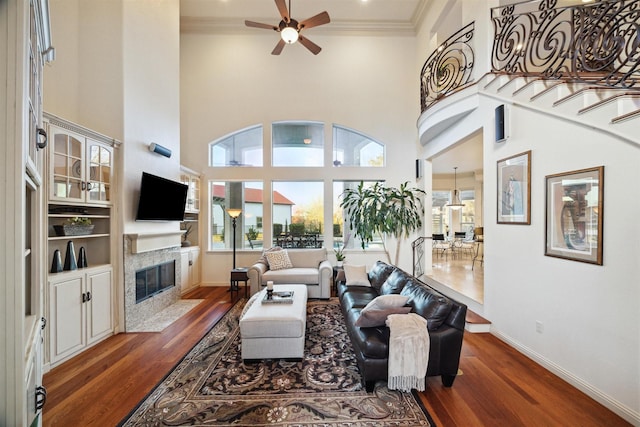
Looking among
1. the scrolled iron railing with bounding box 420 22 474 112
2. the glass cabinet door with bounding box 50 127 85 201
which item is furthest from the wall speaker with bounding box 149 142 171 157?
the scrolled iron railing with bounding box 420 22 474 112

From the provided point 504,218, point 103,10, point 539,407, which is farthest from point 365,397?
point 103,10

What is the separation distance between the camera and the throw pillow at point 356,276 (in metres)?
4.05

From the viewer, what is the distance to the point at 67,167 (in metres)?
2.98

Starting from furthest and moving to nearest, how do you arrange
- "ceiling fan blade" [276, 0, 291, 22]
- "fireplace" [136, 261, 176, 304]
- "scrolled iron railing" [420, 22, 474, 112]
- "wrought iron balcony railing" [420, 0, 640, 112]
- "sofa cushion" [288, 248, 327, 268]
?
"sofa cushion" [288, 248, 327, 268] → "scrolled iron railing" [420, 22, 474, 112] → "fireplace" [136, 261, 176, 304] → "ceiling fan blade" [276, 0, 291, 22] → "wrought iron balcony railing" [420, 0, 640, 112]

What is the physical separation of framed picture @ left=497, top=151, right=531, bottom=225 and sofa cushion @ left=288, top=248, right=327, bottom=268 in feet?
10.6

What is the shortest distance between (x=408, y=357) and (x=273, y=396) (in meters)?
1.20

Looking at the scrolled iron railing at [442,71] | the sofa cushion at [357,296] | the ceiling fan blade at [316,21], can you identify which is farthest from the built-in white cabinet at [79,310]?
the scrolled iron railing at [442,71]

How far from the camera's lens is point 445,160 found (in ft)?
22.8

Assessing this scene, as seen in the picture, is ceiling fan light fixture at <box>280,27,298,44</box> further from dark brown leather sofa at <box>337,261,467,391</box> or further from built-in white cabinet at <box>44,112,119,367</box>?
dark brown leather sofa at <box>337,261,467,391</box>

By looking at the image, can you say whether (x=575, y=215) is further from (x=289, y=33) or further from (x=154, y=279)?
(x=154, y=279)

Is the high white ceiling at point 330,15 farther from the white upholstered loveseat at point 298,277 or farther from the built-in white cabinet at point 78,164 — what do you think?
the built-in white cabinet at point 78,164

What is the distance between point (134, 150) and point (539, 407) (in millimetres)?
5367

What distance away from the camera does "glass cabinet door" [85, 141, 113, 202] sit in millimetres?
3211

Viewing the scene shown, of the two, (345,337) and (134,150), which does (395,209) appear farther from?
(134,150)
